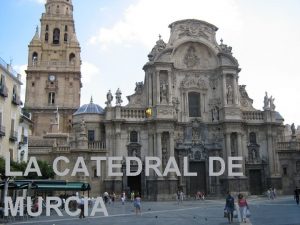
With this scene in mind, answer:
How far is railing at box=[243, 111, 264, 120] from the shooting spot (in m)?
48.0

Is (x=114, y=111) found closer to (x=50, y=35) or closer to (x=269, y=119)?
(x=269, y=119)

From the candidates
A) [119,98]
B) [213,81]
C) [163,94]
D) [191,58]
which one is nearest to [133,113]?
[119,98]

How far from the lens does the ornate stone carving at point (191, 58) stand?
48.5 meters

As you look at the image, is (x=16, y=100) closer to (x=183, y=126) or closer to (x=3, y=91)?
(x=3, y=91)

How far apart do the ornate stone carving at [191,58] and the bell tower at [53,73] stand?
20.5 m

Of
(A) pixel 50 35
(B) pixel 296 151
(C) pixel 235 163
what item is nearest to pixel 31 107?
(A) pixel 50 35

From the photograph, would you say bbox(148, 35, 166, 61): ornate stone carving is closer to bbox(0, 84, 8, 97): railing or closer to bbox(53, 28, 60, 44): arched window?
bbox(0, 84, 8, 97): railing

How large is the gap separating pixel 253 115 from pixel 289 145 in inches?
228

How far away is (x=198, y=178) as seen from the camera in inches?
1804

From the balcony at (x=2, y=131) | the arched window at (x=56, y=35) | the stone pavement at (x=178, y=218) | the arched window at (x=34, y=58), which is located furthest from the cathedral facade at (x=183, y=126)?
the arched window at (x=56, y=35)

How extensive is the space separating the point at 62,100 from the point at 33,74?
6.18m

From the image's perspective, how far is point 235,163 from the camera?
4669 cm

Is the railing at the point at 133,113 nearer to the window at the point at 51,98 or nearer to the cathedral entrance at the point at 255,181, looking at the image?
the cathedral entrance at the point at 255,181

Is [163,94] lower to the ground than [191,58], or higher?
lower
